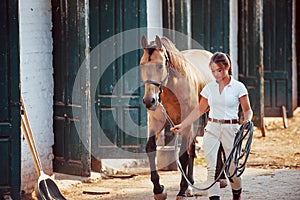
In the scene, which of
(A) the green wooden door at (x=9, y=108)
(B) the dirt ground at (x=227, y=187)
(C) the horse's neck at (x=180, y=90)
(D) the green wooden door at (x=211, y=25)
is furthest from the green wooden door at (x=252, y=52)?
(A) the green wooden door at (x=9, y=108)

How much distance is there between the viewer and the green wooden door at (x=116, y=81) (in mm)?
12117

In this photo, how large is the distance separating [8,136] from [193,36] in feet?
21.9

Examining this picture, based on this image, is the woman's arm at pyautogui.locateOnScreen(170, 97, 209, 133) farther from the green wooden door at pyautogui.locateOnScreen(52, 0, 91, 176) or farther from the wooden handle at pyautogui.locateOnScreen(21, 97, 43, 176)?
the green wooden door at pyautogui.locateOnScreen(52, 0, 91, 176)

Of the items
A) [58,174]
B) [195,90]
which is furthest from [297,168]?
[58,174]

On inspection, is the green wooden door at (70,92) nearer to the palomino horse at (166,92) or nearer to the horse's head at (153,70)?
the palomino horse at (166,92)

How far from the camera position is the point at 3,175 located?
9445mm

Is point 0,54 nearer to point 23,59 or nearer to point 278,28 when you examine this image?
point 23,59

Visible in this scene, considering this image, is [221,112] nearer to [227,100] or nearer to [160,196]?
[227,100]

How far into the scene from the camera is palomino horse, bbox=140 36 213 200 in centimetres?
972

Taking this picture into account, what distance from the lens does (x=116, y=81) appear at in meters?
12.2

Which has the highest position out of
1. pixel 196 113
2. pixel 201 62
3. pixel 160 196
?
pixel 201 62

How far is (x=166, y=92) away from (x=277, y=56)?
28.9 feet

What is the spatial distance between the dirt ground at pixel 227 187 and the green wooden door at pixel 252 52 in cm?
253

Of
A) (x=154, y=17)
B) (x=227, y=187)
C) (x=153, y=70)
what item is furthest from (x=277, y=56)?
(x=153, y=70)
